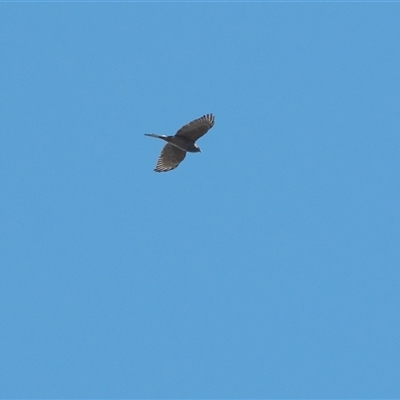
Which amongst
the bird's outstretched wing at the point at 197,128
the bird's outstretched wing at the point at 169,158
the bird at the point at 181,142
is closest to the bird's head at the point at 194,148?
the bird at the point at 181,142

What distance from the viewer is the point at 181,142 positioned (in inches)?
1583

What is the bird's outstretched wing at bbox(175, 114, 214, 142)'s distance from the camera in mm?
39344

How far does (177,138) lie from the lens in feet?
132

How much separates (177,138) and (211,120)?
142 cm

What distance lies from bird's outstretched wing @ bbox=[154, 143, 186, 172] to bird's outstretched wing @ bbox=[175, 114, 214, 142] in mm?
799

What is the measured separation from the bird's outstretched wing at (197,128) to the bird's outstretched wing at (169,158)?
0.80 m

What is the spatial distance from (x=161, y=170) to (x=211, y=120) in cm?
273

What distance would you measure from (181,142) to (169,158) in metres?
0.94

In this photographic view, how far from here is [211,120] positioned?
129ft

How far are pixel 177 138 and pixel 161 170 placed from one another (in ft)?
4.63

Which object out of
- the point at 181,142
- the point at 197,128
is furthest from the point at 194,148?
the point at 197,128

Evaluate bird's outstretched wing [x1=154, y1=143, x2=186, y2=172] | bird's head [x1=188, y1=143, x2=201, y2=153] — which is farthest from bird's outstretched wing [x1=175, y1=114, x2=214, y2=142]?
bird's outstretched wing [x1=154, y1=143, x2=186, y2=172]

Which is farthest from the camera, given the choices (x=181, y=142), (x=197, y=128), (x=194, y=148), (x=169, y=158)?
(x=169, y=158)

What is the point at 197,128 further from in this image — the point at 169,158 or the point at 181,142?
the point at 169,158
